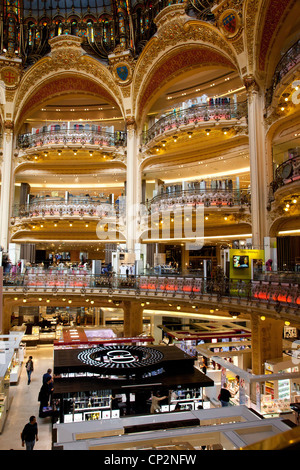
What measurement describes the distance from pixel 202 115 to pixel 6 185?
51.5ft

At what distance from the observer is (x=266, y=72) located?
19.7 m

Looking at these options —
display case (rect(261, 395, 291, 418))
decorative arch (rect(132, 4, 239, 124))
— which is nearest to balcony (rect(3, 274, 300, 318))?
display case (rect(261, 395, 291, 418))

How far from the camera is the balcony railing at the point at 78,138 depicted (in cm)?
2570

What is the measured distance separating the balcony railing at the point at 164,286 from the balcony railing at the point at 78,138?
33.8 feet

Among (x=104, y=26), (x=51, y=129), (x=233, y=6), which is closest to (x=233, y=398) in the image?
(x=233, y=6)

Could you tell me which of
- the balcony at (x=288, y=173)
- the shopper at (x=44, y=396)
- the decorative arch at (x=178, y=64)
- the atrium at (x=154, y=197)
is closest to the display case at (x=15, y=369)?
the atrium at (x=154, y=197)

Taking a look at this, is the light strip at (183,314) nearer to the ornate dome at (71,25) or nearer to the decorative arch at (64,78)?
the decorative arch at (64,78)

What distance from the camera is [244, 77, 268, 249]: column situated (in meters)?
18.2

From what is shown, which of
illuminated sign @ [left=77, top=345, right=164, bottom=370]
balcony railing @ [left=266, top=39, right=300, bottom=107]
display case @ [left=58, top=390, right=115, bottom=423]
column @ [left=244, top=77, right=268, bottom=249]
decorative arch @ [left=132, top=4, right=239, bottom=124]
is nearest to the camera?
display case @ [left=58, top=390, right=115, bottom=423]

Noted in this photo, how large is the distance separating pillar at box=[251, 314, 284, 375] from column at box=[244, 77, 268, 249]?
4.21 m

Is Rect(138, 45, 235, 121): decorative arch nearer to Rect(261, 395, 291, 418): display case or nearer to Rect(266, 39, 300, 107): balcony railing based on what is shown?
Rect(266, 39, 300, 107): balcony railing

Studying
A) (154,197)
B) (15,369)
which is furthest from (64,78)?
(15,369)

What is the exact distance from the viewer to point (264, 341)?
50.0 feet

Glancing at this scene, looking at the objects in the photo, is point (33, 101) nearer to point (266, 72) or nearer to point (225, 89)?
point (225, 89)
